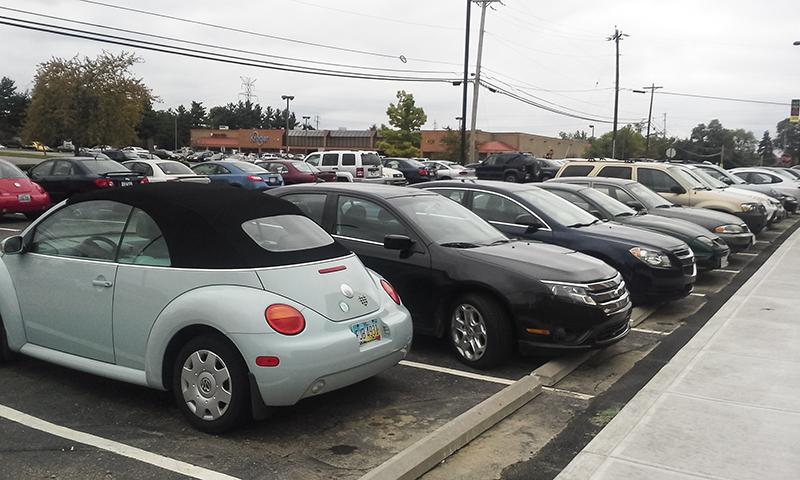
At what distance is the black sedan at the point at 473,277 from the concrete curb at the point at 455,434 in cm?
52

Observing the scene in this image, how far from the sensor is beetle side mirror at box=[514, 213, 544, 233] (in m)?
7.66

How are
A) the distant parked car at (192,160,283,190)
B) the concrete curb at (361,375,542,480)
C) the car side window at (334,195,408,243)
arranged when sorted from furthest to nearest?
the distant parked car at (192,160,283,190) < the car side window at (334,195,408,243) < the concrete curb at (361,375,542,480)

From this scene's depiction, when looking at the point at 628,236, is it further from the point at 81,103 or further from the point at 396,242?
the point at 81,103

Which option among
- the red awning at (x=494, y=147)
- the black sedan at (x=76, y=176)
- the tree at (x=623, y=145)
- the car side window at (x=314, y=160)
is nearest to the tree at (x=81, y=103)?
the car side window at (x=314, y=160)

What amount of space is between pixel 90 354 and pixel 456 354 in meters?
3.00

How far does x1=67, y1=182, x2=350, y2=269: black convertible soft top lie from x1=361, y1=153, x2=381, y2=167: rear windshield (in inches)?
876

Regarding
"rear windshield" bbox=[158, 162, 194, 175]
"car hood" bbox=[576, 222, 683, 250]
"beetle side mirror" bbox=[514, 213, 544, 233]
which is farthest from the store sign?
"beetle side mirror" bbox=[514, 213, 544, 233]

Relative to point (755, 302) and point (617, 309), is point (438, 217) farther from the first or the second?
point (755, 302)

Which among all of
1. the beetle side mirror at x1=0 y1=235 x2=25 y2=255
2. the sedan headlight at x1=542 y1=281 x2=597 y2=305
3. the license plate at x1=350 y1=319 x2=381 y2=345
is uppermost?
the beetle side mirror at x1=0 y1=235 x2=25 y2=255

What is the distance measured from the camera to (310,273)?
4.38m

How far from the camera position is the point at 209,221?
4.42 meters

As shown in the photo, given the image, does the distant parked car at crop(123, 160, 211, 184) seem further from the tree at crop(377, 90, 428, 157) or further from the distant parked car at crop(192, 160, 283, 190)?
the tree at crop(377, 90, 428, 157)

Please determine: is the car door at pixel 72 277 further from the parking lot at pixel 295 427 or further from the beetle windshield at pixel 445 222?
the beetle windshield at pixel 445 222

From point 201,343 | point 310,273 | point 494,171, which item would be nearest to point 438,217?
point 310,273
